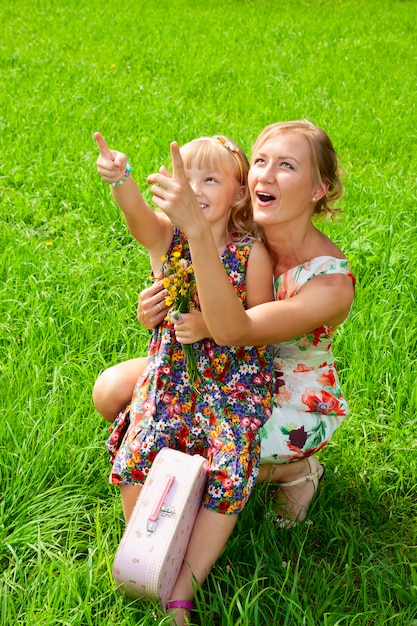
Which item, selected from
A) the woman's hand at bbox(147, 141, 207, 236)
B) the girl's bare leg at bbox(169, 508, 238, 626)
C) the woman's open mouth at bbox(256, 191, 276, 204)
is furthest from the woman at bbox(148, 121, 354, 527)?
the girl's bare leg at bbox(169, 508, 238, 626)

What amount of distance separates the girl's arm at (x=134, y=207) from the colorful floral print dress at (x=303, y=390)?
37 centimetres

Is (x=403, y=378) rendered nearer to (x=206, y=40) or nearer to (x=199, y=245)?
(x=199, y=245)

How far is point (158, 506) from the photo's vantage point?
1930mm

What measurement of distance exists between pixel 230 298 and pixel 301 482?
2.55 feet

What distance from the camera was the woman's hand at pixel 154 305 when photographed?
2.24 meters

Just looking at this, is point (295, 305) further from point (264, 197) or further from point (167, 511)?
point (167, 511)

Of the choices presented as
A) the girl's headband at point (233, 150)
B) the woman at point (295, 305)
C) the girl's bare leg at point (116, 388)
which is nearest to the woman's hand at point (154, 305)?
the woman at point (295, 305)

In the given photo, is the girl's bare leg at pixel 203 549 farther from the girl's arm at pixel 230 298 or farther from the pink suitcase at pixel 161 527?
the girl's arm at pixel 230 298

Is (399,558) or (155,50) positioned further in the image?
(155,50)

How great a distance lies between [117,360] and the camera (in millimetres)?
Result: 2961

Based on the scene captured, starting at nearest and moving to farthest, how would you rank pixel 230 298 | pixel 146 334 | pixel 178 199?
pixel 178 199
pixel 230 298
pixel 146 334

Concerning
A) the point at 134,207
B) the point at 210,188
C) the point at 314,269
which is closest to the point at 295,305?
the point at 314,269

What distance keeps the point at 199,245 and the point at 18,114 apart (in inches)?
163

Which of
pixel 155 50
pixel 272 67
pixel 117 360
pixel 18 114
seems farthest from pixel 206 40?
pixel 117 360
